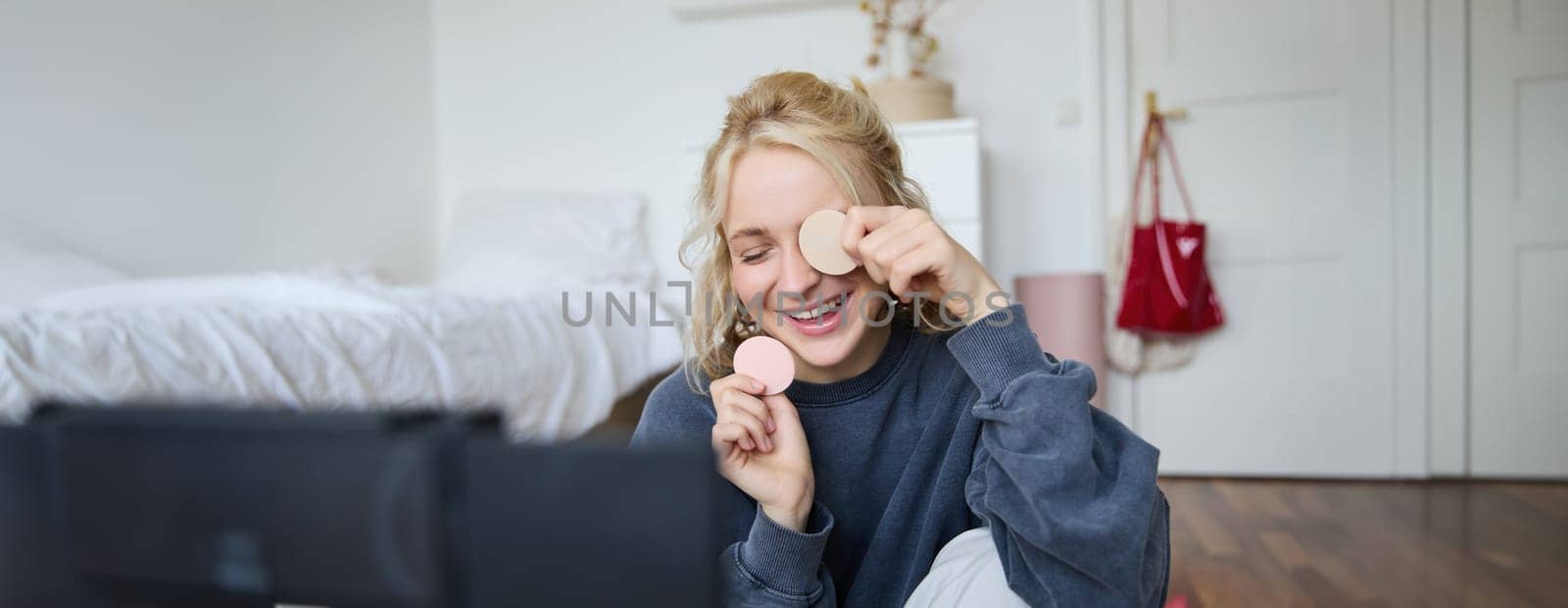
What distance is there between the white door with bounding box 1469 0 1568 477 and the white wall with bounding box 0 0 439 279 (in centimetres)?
365

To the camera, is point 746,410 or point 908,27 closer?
point 746,410

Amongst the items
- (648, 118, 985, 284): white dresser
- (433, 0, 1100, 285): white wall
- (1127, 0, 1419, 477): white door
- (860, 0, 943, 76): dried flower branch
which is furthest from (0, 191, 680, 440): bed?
(1127, 0, 1419, 477): white door

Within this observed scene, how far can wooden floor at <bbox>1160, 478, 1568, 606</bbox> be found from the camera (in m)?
1.79

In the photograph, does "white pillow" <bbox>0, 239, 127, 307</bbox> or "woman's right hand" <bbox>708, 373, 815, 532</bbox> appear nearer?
"woman's right hand" <bbox>708, 373, 815, 532</bbox>

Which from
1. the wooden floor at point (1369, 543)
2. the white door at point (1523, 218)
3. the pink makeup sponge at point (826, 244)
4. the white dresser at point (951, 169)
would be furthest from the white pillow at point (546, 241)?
the white door at point (1523, 218)

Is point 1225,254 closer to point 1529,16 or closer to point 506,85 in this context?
point 1529,16

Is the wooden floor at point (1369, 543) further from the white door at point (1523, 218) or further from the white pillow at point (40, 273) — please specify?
the white pillow at point (40, 273)

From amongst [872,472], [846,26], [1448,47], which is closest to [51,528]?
[872,472]

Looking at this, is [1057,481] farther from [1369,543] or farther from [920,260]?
[1369,543]

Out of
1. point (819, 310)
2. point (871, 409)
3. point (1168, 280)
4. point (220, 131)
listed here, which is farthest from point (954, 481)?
point (220, 131)

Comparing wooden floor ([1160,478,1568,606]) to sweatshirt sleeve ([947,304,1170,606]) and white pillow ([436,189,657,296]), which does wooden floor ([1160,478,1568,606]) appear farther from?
white pillow ([436,189,657,296])

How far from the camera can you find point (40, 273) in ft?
6.56

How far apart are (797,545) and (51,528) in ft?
1.80

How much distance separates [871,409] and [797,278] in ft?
0.55
